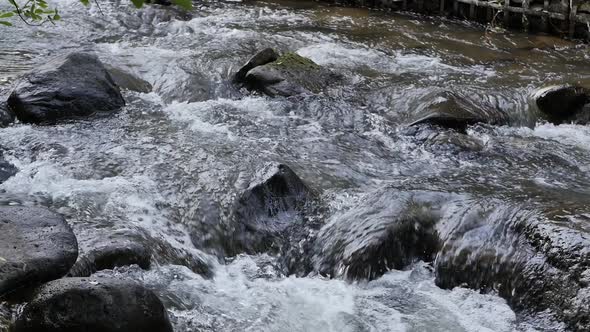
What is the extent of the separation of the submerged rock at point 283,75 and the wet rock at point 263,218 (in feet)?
8.51

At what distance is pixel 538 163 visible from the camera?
23.6 ft

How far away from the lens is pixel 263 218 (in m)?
5.99

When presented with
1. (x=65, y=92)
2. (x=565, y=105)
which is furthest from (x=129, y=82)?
(x=565, y=105)

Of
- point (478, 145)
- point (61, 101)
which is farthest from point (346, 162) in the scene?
point (61, 101)

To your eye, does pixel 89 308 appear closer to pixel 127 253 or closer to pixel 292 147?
pixel 127 253

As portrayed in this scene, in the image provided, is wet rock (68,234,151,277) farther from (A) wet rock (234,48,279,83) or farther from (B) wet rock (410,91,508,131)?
(A) wet rock (234,48,279,83)

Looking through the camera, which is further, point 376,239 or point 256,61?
point 256,61

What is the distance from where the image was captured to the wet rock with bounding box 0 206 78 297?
410 cm

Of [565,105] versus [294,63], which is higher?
[294,63]

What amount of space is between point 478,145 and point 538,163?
0.68 m

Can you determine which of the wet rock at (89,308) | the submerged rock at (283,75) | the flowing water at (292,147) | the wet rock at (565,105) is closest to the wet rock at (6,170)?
the flowing water at (292,147)

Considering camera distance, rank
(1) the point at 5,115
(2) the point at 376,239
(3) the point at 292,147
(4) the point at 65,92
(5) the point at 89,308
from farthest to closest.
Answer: (4) the point at 65,92 → (1) the point at 5,115 → (3) the point at 292,147 → (2) the point at 376,239 → (5) the point at 89,308

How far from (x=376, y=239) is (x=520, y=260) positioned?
1.14 metres

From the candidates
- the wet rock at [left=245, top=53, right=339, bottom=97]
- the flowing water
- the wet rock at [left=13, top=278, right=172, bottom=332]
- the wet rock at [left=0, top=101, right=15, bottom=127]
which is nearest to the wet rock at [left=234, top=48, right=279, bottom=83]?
the wet rock at [left=245, top=53, right=339, bottom=97]
